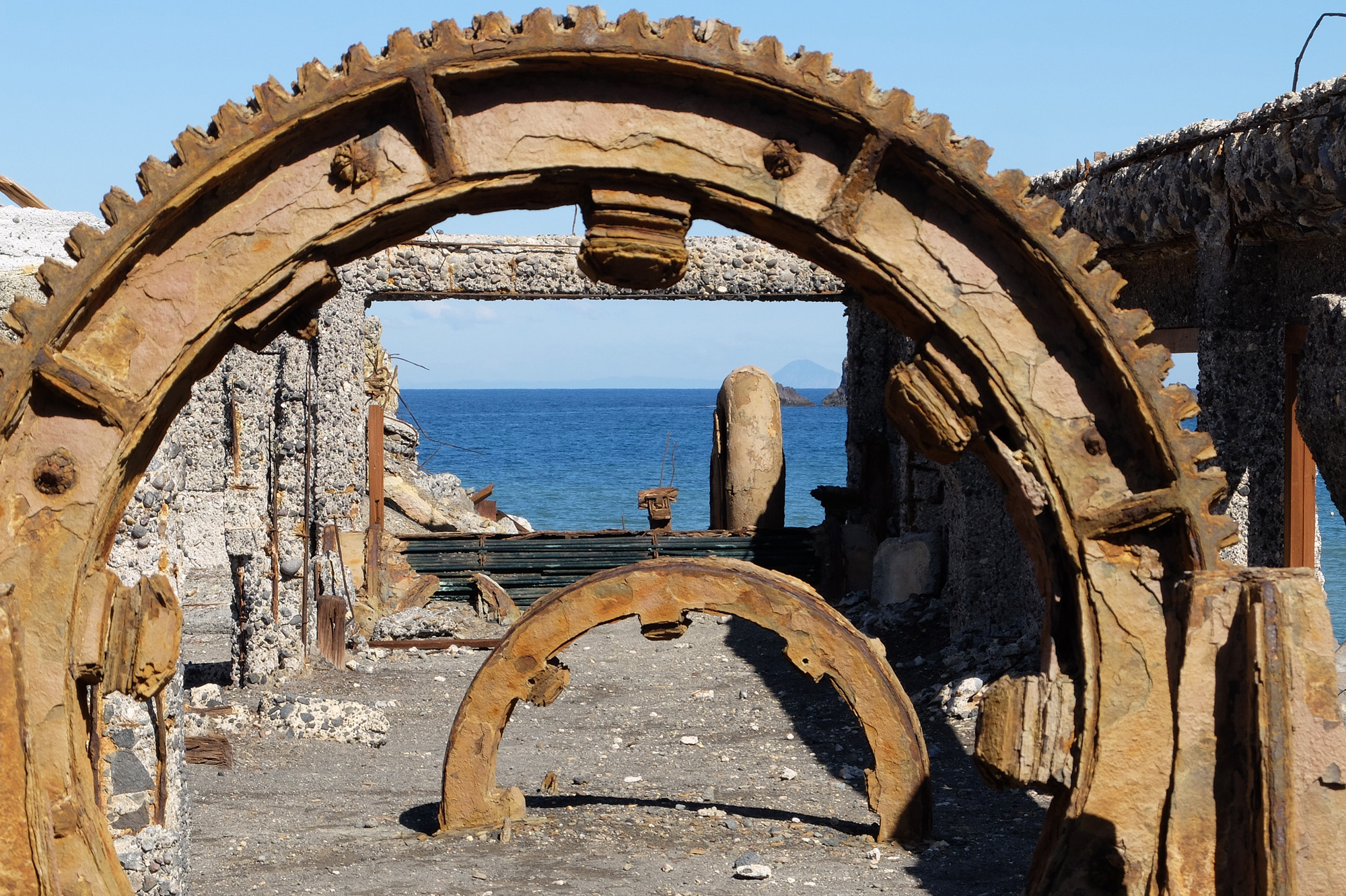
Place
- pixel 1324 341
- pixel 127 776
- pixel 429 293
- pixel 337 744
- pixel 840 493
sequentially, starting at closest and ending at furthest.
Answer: pixel 127 776, pixel 1324 341, pixel 337 744, pixel 429 293, pixel 840 493

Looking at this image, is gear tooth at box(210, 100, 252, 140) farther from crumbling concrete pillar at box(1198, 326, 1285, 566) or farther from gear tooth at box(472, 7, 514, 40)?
crumbling concrete pillar at box(1198, 326, 1285, 566)

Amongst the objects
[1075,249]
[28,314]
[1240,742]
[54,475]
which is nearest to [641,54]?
[1075,249]

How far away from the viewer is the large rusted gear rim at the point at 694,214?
3.19 metres

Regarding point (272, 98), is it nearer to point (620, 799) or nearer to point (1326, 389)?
point (1326, 389)

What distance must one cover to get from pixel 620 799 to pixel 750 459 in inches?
289

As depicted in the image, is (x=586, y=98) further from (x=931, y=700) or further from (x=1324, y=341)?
(x=931, y=700)

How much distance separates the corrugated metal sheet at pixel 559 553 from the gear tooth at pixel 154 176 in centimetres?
1078

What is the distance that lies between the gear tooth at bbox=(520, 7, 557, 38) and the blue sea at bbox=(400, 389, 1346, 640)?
17.9 m

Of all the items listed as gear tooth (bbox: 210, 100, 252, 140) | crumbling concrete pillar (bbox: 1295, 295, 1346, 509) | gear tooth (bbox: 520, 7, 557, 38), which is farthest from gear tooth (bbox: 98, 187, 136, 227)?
crumbling concrete pillar (bbox: 1295, 295, 1346, 509)

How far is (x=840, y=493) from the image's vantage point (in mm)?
13953

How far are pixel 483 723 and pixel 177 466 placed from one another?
228cm

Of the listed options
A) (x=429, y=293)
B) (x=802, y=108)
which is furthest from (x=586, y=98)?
(x=429, y=293)

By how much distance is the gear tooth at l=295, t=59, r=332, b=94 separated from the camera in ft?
10.4

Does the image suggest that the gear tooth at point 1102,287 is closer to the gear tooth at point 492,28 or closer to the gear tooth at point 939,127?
the gear tooth at point 939,127
